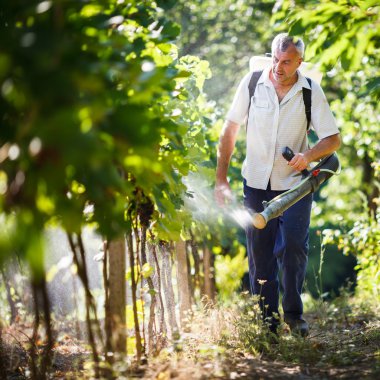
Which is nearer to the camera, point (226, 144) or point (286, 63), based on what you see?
point (286, 63)

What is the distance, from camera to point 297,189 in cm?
403

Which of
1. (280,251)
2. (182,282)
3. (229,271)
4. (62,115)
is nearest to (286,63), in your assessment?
(280,251)

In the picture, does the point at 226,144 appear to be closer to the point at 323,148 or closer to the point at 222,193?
the point at 222,193

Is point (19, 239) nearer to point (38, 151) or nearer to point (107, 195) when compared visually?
point (38, 151)

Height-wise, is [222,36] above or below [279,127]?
below

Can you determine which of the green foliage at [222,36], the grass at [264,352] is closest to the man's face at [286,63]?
the grass at [264,352]

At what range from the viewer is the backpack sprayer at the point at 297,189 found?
12.6ft

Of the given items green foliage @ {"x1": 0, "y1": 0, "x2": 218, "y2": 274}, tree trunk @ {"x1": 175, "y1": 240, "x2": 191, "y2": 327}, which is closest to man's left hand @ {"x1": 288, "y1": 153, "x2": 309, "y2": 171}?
tree trunk @ {"x1": 175, "y1": 240, "x2": 191, "y2": 327}

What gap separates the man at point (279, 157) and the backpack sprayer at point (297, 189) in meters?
0.07

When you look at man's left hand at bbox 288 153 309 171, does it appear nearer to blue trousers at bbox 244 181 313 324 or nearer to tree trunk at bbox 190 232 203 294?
blue trousers at bbox 244 181 313 324

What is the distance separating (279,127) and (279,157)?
20 cm

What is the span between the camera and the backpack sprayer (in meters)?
3.85

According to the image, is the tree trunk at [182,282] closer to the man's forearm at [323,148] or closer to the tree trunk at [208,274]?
the tree trunk at [208,274]

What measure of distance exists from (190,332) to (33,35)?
3.32 metres
